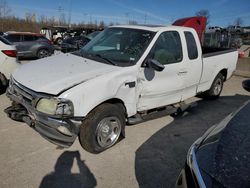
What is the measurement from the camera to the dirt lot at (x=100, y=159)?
10.7 feet

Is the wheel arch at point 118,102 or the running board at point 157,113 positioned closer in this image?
the wheel arch at point 118,102

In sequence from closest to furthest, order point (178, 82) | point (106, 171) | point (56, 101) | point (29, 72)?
point (56, 101)
point (106, 171)
point (29, 72)
point (178, 82)

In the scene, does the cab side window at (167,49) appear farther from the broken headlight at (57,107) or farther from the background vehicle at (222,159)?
the background vehicle at (222,159)

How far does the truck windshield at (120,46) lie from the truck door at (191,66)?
1.03 m

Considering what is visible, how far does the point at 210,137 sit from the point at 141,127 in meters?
2.67

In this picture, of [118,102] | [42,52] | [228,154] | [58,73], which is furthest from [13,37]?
[228,154]

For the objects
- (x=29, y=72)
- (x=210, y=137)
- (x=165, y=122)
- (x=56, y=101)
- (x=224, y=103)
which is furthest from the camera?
(x=224, y=103)

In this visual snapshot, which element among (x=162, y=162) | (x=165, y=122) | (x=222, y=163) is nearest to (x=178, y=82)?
(x=165, y=122)

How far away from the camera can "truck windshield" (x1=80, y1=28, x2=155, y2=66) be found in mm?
4258

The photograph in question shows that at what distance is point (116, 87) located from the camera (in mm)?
3781

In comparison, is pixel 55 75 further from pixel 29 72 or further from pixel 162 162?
pixel 162 162

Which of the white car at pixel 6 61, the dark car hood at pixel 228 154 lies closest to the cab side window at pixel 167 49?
the dark car hood at pixel 228 154

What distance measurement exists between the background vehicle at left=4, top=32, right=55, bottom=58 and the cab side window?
1121 cm

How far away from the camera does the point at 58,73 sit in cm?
379
